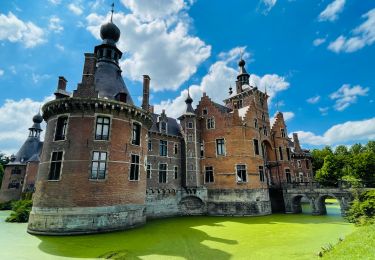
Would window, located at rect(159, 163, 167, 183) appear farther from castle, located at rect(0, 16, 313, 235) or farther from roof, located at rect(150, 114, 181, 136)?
roof, located at rect(150, 114, 181, 136)

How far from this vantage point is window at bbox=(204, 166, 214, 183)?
25125 millimetres

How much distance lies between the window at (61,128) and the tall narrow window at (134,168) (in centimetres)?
553

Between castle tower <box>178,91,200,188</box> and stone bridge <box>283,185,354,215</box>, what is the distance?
36.1ft

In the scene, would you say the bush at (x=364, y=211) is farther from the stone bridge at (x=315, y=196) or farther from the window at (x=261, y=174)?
the window at (x=261, y=174)

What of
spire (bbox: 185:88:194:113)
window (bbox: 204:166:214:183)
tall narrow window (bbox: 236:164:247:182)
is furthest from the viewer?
spire (bbox: 185:88:194:113)

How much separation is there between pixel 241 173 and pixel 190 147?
669 centimetres

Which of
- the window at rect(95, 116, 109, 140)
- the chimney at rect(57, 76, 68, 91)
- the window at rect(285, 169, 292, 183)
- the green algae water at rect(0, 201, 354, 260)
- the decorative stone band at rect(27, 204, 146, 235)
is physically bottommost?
the green algae water at rect(0, 201, 354, 260)

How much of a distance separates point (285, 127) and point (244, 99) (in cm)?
784

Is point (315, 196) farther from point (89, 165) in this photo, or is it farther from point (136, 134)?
point (89, 165)

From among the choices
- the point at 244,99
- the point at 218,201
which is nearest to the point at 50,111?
the point at 218,201

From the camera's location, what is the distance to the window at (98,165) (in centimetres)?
1521

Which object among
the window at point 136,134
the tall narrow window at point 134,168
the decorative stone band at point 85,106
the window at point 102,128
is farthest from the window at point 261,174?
the window at point 102,128

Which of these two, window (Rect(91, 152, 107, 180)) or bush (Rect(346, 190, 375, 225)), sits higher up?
window (Rect(91, 152, 107, 180))

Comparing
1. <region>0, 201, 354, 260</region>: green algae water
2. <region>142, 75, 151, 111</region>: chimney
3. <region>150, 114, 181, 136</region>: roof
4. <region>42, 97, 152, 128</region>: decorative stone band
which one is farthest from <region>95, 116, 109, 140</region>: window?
<region>150, 114, 181, 136</region>: roof
